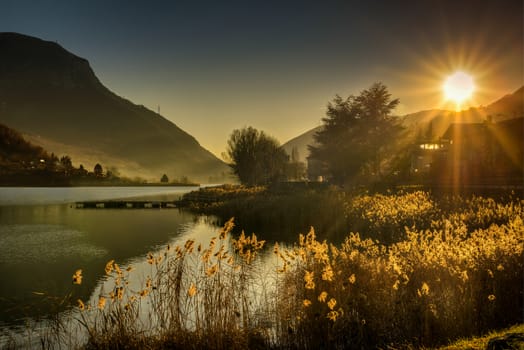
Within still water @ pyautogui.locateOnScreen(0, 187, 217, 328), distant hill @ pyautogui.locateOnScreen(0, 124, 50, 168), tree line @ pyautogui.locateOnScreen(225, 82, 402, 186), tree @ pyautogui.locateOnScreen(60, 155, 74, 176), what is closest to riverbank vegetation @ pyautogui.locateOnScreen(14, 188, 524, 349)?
still water @ pyautogui.locateOnScreen(0, 187, 217, 328)

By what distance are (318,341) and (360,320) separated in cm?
116

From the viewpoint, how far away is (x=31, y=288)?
48.4 feet

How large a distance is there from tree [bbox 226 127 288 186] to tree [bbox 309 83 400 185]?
68.5 ft

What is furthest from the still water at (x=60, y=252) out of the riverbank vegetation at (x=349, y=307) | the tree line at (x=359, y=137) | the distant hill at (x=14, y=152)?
the distant hill at (x=14, y=152)

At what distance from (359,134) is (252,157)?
27.6m

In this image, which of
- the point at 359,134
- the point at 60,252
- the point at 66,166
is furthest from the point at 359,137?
the point at 66,166

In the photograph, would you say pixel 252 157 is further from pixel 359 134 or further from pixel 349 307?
pixel 349 307

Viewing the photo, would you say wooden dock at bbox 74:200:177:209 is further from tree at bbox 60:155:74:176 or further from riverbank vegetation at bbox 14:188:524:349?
tree at bbox 60:155:74:176

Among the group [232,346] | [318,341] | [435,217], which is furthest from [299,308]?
[435,217]

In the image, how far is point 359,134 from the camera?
57.7 metres

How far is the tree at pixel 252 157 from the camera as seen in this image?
79.0m

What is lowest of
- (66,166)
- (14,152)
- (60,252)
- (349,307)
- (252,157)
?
(60,252)

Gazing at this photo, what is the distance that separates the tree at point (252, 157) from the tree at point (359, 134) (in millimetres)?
20884

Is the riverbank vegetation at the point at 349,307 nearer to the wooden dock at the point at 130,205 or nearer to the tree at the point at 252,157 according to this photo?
the wooden dock at the point at 130,205
